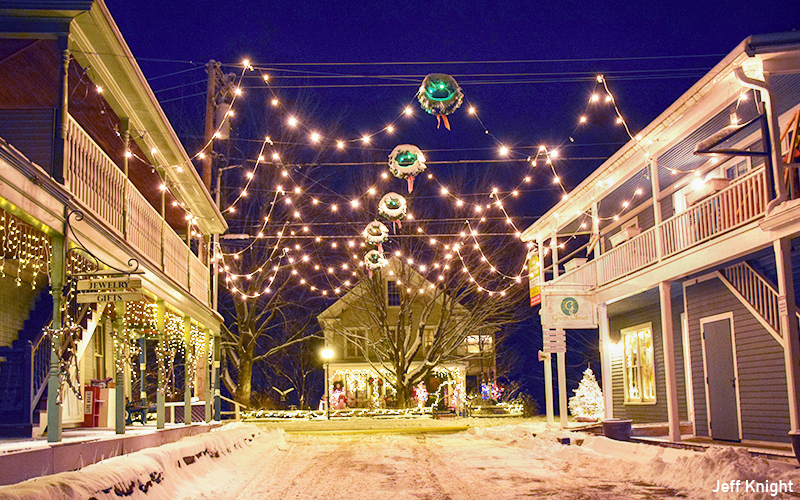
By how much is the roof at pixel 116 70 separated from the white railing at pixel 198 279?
6.69 ft

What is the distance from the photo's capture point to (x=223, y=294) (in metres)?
39.5

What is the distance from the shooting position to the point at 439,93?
36.7 ft

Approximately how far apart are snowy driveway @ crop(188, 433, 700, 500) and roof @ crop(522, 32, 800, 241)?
5.54m

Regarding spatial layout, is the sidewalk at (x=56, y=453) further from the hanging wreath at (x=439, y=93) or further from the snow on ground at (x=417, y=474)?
the hanging wreath at (x=439, y=93)

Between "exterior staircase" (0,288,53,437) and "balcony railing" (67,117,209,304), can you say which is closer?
"balcony railing" (67,117,209,304)

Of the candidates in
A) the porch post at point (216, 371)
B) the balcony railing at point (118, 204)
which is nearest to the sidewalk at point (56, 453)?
the balcony railing at point (118, 204)

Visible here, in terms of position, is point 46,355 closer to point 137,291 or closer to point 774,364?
point 137,291

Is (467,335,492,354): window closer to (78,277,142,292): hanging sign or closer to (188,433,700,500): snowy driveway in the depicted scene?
(188,433,700,500): snowy driveway

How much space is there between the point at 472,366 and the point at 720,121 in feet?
106

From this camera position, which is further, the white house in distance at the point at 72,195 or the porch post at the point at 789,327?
the porch post at the point at 789,327

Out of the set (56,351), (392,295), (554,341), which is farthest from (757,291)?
(392,295)

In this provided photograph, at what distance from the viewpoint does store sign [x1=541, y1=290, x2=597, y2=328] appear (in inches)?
757

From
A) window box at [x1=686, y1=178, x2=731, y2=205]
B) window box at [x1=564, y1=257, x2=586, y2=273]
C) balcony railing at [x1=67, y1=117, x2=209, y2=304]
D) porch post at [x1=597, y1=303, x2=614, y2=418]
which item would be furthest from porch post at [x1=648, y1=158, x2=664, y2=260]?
balcony railing at [x1=67, y1=117, x2=209, y2=304]

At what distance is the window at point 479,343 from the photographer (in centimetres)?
4128
